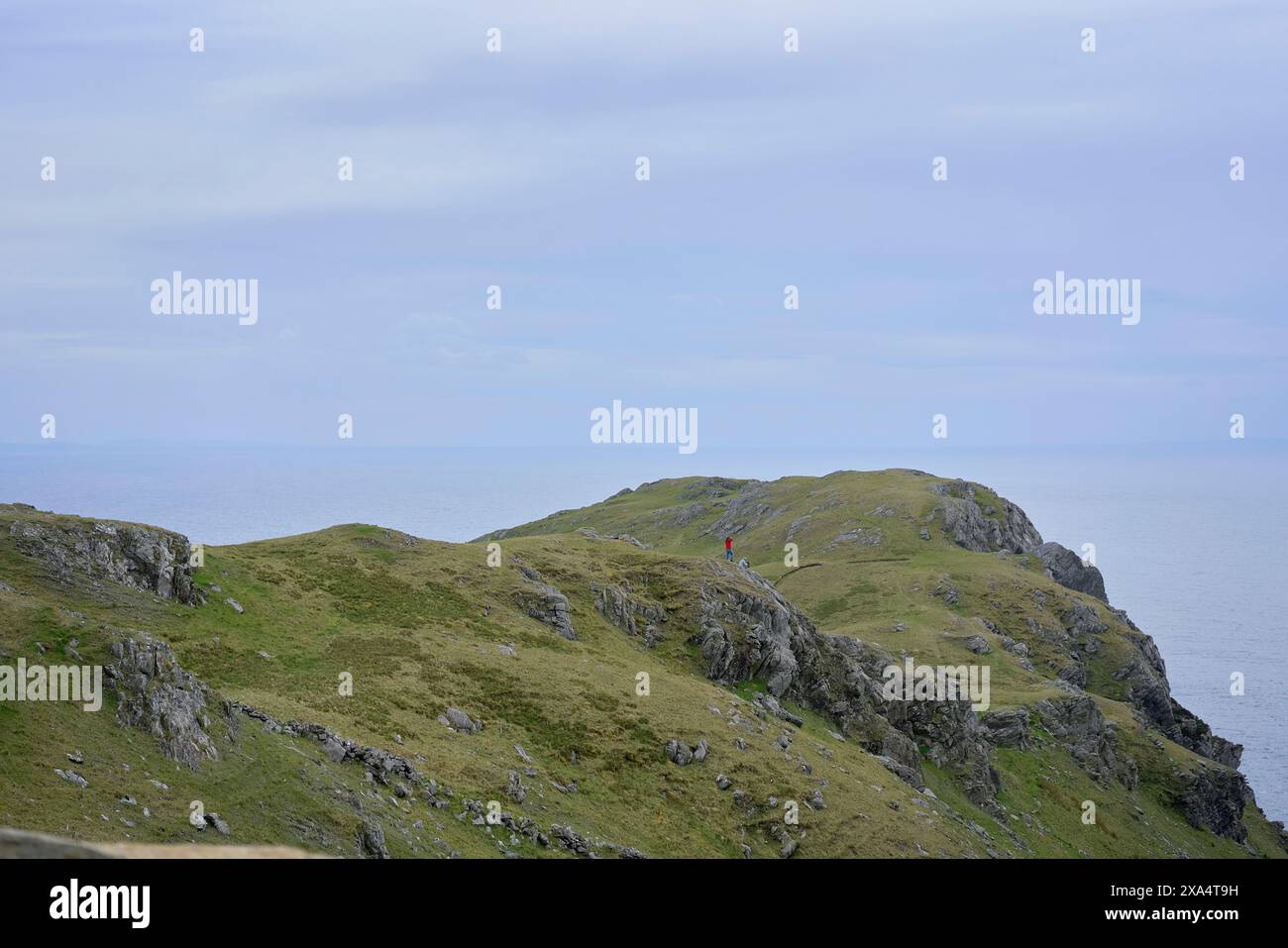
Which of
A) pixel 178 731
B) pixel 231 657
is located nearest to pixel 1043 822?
pixel 231 657

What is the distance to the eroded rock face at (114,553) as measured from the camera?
50625 millimetres

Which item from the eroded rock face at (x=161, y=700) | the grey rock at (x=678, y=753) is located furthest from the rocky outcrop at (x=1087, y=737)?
the eroded rock face at (x=161, y=700)

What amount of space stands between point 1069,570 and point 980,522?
15.6m

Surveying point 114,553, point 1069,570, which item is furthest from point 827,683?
point 1069,570

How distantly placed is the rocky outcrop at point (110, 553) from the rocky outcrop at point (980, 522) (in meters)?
125

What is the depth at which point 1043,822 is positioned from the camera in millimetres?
79000

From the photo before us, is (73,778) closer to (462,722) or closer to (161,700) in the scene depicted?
(161,700)

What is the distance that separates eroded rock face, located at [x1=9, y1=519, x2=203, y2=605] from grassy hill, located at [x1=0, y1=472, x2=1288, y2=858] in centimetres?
14

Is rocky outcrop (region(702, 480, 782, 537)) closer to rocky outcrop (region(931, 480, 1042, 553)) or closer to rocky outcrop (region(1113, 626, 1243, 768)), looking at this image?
rocky outcrop (region(931, 480, 1042, 553))

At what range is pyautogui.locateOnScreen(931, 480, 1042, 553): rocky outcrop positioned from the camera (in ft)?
525
